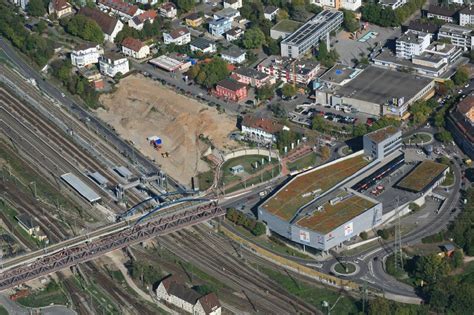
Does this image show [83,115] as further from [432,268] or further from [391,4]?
[432,268]

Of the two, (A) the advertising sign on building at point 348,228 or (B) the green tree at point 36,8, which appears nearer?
(A) the advertising sign on building at point 348,228

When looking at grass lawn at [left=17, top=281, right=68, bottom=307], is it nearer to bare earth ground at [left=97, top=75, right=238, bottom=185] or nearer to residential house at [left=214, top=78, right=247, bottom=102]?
bare earth ground at [left=97, top=75, right=238, bottom=185]

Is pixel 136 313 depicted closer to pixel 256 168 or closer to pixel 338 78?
pixel 256 168

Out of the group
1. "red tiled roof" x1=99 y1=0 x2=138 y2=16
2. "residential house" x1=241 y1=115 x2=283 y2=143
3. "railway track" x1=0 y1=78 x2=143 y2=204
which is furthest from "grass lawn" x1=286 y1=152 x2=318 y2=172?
"red tiled roof" x1=99 y1=0 x2=138 y2=16

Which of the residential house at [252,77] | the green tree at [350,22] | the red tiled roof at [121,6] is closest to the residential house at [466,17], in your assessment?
the green tree at [350,22]

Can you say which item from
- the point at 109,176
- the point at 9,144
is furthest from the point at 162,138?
the point at 9,144

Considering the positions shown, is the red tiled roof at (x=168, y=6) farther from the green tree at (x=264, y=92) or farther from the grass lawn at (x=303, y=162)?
the grass lawn at (x=303, y=162)
